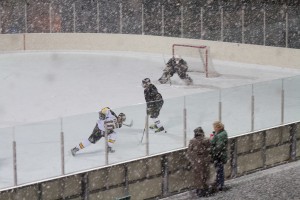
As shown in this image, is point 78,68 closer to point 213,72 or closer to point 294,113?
point 213,72

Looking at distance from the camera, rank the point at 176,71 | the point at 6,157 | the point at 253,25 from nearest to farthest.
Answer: the point at 6,157 → the point at 176,71 → the point at 253,25

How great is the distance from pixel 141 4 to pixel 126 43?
1349 mm

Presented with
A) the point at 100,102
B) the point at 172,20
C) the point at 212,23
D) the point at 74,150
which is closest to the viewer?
the point at 74,150

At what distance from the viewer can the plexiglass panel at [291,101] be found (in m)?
12.7

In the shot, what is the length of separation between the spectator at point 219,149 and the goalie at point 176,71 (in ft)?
26.2

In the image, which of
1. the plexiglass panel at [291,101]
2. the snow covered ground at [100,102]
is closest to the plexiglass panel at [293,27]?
the snow covered ground at [100,102]

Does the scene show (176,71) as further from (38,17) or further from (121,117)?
(121,117)

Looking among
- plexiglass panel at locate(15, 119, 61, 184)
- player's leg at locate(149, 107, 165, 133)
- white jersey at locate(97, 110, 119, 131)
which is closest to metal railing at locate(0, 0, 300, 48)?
player's leg at locate(149, 107, 165, 133)

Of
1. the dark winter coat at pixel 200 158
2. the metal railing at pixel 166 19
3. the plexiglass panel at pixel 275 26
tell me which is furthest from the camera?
the metal railing at pixel 166 19

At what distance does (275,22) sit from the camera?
71.6ft

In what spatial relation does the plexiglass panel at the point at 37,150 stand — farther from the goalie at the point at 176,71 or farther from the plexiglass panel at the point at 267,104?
the goalie at the point at 176,71

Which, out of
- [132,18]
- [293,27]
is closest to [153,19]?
[132,18]

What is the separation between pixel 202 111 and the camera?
1184 centimetres

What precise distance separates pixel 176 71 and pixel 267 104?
23.9 ft
